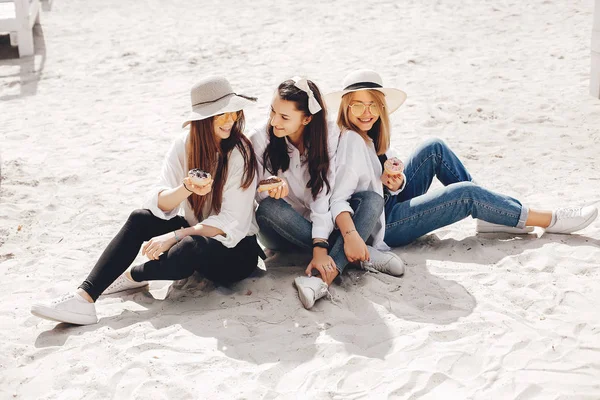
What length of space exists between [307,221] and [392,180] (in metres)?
0.48

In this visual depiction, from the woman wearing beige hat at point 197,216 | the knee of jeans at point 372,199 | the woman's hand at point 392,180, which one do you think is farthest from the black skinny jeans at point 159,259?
the woman's hand at point 392,180

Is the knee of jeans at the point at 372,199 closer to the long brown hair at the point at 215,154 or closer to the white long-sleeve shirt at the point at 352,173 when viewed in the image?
the white long-sleeve shirt at the point at 352,173

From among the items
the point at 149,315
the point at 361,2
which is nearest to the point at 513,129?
the point at 149,315

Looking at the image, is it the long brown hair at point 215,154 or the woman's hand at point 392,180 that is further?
the woman's hand at point 392,180

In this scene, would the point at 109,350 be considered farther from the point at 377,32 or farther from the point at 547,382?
the point at 377,32

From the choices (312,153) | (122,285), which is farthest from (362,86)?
(122,285)

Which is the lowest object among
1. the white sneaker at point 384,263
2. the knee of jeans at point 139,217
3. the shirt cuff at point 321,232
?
the white sneaker at point 384,263

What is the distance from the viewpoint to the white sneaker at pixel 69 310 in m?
3.13

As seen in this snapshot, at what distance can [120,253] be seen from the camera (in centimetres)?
328

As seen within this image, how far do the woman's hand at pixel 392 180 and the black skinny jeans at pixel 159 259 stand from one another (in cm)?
79

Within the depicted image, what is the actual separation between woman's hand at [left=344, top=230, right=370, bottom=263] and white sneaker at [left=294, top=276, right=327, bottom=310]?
7.8 inches

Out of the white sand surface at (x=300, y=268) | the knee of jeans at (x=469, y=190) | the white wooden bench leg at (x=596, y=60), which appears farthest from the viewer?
the white wooden bench leg at (x=596, y=60)

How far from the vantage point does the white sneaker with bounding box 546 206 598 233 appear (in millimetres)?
3768

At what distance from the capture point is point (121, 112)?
20.7 ft
